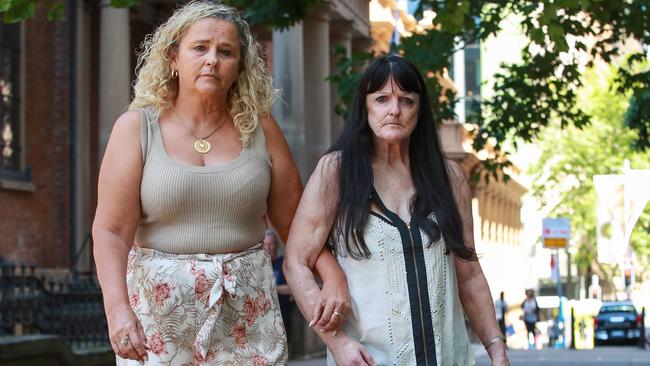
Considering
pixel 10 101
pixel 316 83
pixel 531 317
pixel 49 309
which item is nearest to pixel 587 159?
pixel 531 317

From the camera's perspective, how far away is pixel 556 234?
38688 millimetres

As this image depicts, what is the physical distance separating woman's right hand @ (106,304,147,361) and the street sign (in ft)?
112

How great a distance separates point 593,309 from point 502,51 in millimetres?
39729

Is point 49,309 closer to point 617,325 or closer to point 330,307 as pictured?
point 330,307

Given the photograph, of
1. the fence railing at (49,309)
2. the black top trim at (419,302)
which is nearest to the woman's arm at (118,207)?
the black top trim at (419,302)

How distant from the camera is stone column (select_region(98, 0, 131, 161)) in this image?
26.3 m

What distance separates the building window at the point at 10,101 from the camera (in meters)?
25.7

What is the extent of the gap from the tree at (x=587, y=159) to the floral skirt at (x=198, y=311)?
5472 centimetres

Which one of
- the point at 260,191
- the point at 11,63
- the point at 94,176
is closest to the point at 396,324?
the point at 260,191

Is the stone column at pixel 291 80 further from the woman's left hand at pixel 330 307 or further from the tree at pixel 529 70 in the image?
the woman's left hand at pixel 330 307

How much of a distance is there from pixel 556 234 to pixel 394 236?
111 feet

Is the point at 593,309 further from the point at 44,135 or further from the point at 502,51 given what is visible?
the point at 502,51

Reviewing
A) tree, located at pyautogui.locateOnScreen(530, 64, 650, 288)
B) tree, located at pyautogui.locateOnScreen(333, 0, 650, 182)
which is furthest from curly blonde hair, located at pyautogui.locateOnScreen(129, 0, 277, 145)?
tree, located at pyautogui.locateOnScreen(530, 64, 650, 288)

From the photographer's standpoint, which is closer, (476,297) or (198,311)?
(198,311)
